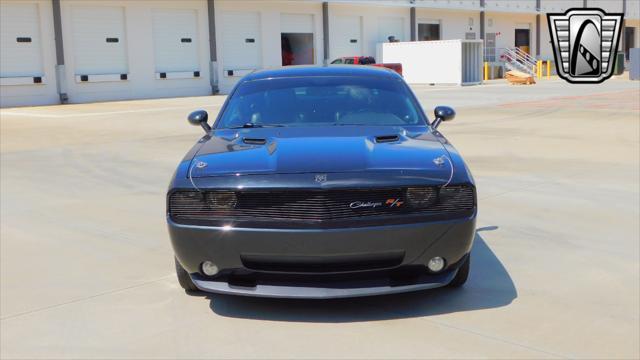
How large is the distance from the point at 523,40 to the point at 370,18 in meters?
16.4

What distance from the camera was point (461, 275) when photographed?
4.74 meters

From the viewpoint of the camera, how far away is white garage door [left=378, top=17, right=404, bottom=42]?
4456 centimetres

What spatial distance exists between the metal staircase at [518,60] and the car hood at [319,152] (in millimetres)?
45247

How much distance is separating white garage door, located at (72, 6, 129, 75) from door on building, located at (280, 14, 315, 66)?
962cm

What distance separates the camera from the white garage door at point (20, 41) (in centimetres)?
2898

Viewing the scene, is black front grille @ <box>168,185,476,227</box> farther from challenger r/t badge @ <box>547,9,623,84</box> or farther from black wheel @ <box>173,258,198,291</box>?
challenger r/t badge @ <box>547,9,623,84</box>

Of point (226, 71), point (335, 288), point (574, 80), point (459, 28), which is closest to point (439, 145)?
point (335, 288)

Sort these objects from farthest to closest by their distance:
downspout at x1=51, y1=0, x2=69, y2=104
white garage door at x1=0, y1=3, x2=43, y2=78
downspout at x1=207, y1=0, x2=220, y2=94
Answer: downspout at x1=207, y1=0, x2=220, y2=94
downspout at x1=51, y1=0, x2=69, y2=104
white garage door at x1=0, y1=3, x2=43, y2=78

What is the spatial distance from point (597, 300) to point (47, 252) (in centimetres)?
420

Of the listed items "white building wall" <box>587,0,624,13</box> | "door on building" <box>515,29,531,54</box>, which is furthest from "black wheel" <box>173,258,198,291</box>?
"white building wall" <box>587,0,624,13</box>

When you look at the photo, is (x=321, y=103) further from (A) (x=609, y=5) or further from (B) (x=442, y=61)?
(A) (x=609, y=5)

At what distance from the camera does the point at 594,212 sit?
7324 mm

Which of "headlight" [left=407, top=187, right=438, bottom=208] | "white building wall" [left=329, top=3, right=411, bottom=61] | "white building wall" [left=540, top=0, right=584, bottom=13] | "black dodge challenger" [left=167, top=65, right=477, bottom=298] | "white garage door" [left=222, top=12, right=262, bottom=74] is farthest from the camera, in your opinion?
"white building wall" [left=540, top=0, right=584, bottom=13]

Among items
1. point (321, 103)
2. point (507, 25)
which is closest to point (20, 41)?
point (321, 103)
